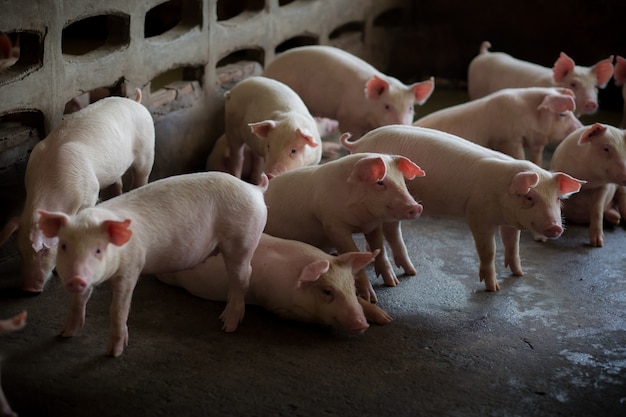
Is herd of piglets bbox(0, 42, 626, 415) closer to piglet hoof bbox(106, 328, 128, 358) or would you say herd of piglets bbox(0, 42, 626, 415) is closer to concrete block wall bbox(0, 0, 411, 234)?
piglet hoof bbox(106, 328, 128, 358)

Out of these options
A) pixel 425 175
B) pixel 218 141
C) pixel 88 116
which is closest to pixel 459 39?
pixel 218 141

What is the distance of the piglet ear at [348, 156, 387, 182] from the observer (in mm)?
4496

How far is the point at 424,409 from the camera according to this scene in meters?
3.69

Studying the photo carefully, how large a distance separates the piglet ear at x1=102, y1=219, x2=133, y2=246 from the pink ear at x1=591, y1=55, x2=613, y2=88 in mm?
4358

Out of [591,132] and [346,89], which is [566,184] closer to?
[591,132]

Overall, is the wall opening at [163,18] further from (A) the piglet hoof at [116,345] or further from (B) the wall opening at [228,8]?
(A) the piglet hoof at [116,345]

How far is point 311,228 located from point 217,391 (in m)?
1.35

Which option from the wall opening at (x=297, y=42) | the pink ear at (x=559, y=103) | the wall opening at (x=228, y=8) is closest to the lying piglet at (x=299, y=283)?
the pink ear at (x=559, y=103)

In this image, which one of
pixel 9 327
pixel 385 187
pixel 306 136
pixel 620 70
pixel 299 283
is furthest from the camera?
pixel 620 70

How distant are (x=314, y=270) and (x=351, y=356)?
42 centimetres

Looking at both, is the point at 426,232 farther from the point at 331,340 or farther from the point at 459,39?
the point at 459,39

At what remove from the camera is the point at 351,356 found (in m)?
4.12

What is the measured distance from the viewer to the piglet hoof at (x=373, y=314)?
175 inches

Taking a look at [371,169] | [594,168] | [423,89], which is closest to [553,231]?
[371,169]
